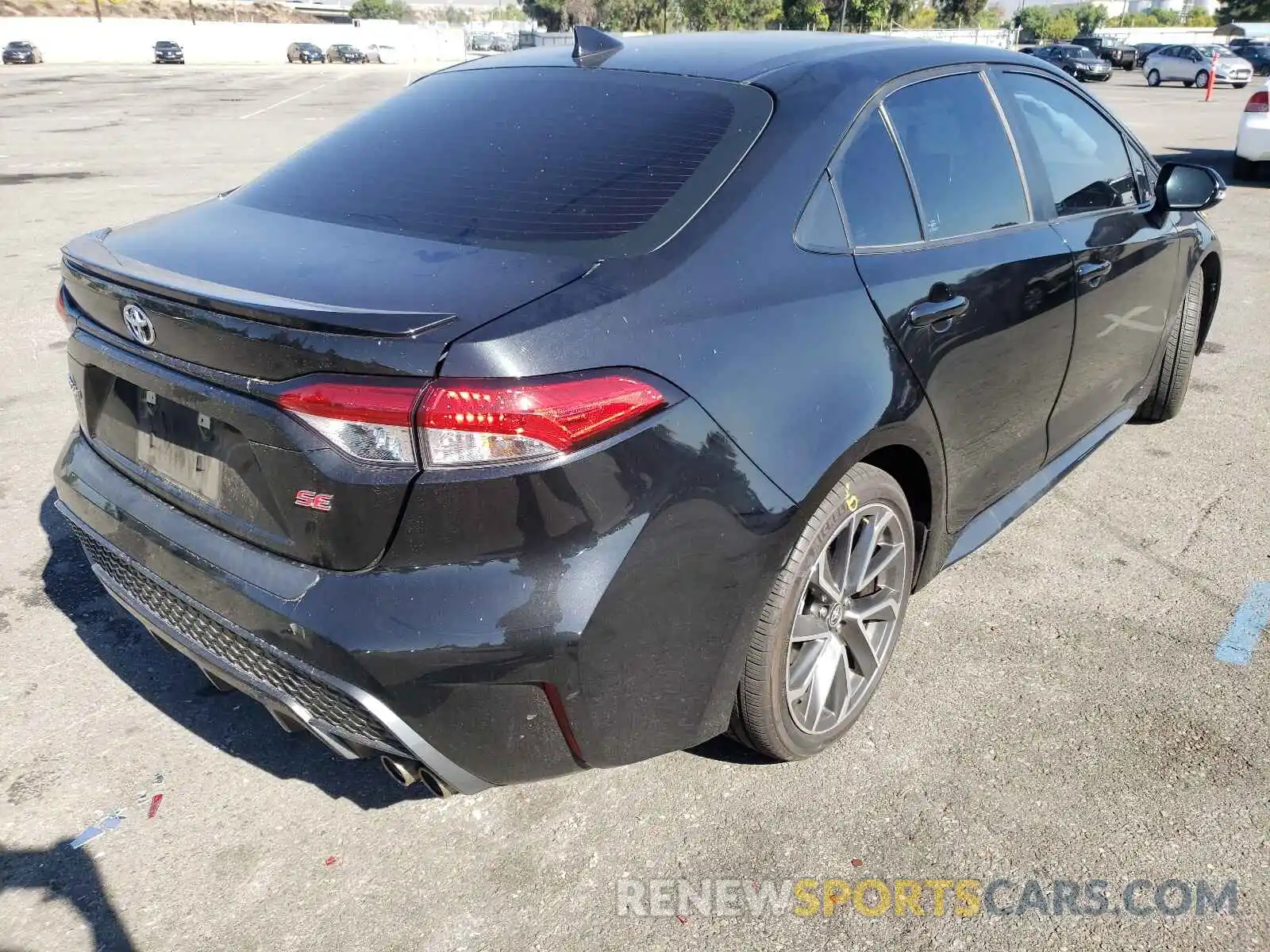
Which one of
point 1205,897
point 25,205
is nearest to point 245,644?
point 1205,897

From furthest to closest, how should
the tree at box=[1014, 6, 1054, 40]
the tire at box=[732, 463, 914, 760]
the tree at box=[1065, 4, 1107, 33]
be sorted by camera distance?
the tree at box=[1065, 4, 1107, 33]
the tree at box=[1014, 6, 1054, 40]
the tire at box=[732, 463, 914, 760]

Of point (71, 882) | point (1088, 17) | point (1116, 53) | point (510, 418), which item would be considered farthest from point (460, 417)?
point (1088, 17)

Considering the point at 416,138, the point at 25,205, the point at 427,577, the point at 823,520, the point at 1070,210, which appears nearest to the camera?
the point at 427,577

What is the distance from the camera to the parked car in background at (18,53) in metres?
50.3

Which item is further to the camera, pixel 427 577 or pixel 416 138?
pixel 416 138

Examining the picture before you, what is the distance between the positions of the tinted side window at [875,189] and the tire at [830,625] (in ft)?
1.97

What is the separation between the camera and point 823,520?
233 centimetres

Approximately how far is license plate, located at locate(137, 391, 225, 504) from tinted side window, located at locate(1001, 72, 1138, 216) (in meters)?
2.62

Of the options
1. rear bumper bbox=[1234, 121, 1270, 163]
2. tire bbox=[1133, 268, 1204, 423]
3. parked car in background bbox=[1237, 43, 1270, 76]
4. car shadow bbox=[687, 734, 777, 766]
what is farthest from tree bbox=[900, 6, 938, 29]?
car shadow bbox=[687, 734, 777, 766]

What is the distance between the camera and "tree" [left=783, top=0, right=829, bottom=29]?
6856 centimetres

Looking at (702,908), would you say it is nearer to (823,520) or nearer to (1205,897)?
(823,520)

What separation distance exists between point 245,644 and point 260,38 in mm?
77849

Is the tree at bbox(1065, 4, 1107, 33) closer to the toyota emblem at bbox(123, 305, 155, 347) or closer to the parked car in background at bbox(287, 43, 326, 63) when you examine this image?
the parked car in background at bbox(287, 43, 326, 63)

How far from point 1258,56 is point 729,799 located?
5250 cm
